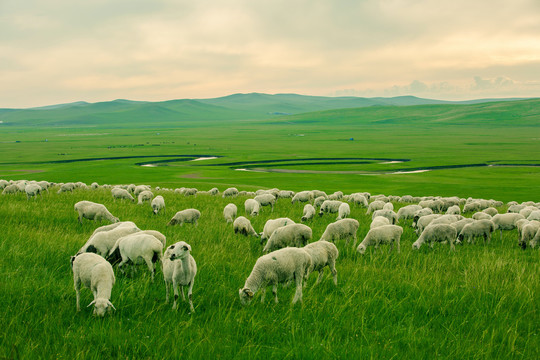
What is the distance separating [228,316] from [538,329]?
5.28 m

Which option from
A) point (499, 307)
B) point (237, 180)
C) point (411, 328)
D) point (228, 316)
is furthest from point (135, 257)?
point (237, 180)

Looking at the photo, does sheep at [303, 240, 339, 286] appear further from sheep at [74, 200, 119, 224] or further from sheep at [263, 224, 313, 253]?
sheep at [74, 200, 119, 224]

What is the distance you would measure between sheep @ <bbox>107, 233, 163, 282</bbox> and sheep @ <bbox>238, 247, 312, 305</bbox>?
2.47 m

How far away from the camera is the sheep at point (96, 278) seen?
22.7 feet

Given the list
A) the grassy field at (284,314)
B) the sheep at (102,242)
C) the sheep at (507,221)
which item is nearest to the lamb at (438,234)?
the grassy field at (284,314)

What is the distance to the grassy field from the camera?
20.0 feet

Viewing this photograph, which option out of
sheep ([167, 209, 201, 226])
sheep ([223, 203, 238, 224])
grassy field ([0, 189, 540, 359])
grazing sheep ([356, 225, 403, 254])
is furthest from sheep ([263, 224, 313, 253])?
sheep ([223, 203, 238, 224])

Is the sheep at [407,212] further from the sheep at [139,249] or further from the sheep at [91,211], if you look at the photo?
the sheep at [139,249]

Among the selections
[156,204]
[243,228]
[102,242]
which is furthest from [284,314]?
[156,204]

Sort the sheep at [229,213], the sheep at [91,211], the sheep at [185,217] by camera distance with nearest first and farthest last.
Result: the sheep at [91,211] → the sheep at [185,217] → the sheep at [229,213]

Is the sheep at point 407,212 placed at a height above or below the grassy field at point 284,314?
below

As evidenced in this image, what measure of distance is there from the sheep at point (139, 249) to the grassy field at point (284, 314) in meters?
0.47

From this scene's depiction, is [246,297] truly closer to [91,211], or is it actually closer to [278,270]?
[278,270]

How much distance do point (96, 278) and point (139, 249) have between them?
1.95m
